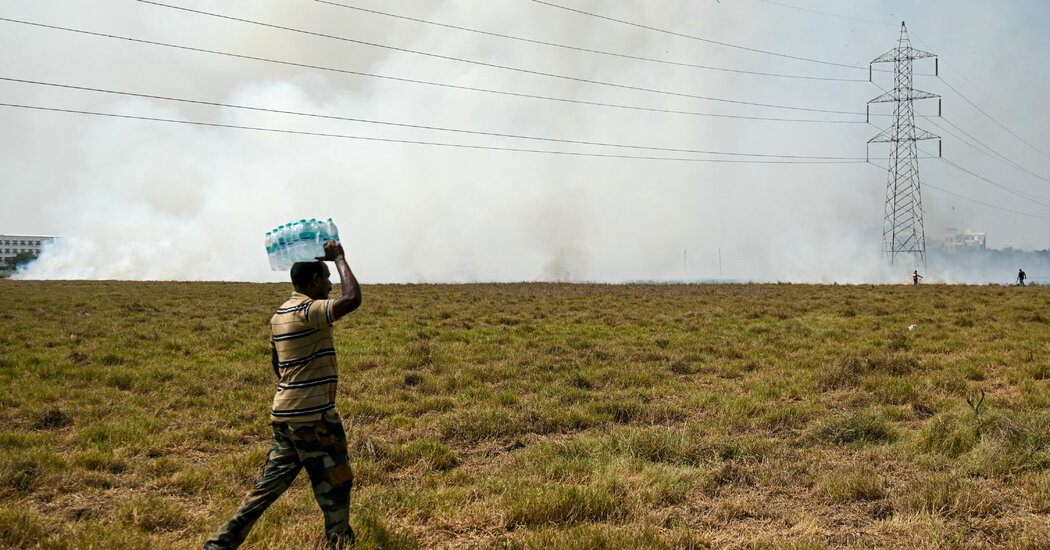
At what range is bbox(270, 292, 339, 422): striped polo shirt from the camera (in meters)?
4.74

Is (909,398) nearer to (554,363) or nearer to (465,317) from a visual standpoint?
(554,363)

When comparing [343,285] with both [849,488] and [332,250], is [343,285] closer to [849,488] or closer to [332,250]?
[332,250]

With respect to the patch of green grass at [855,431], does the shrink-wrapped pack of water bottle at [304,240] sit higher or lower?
higher

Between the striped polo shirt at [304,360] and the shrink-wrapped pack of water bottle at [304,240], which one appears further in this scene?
the shrink-wrapped pack of water bottle at [304,240]

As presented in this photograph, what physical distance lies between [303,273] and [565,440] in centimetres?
473

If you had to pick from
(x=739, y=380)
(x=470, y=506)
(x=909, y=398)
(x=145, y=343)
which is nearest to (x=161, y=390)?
(x=145, y=343)

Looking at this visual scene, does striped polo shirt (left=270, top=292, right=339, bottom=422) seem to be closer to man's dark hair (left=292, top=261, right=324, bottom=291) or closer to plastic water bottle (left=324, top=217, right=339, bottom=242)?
man's dark hair (left=292, top=261, right=324, bottom=291)

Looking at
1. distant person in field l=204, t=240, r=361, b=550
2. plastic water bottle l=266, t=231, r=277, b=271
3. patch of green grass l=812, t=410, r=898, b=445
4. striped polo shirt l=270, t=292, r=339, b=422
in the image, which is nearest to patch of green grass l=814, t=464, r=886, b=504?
patch of green grass l=812, t=410, r=898, b=445

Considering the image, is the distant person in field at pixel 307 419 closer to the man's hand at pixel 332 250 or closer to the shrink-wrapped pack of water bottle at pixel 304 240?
the man's hand at pixel 332 250

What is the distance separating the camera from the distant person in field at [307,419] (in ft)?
15.4

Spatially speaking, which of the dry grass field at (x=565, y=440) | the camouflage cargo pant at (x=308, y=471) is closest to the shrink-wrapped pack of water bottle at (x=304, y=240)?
the camouflage cargo pant at (x=308, y=471)

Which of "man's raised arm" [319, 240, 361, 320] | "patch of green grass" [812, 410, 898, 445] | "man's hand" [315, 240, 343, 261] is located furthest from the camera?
"patch of green grass" [812, 410, 898, 445]

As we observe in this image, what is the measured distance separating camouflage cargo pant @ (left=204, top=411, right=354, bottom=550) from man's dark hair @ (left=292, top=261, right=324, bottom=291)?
1008mm

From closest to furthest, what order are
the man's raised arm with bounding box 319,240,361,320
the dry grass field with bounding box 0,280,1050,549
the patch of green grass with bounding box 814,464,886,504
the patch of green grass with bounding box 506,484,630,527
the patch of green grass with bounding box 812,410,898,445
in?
the man's raised arm with bounding box 319,240,361,320
the dry grass field with bounding box 0,280,1050,549
the patch of green grass with bounding box 506,484,630,527
the patch of green grass with bounding box 814,464,886,504
the patch of green grass with bounding box 812,410,898,445
